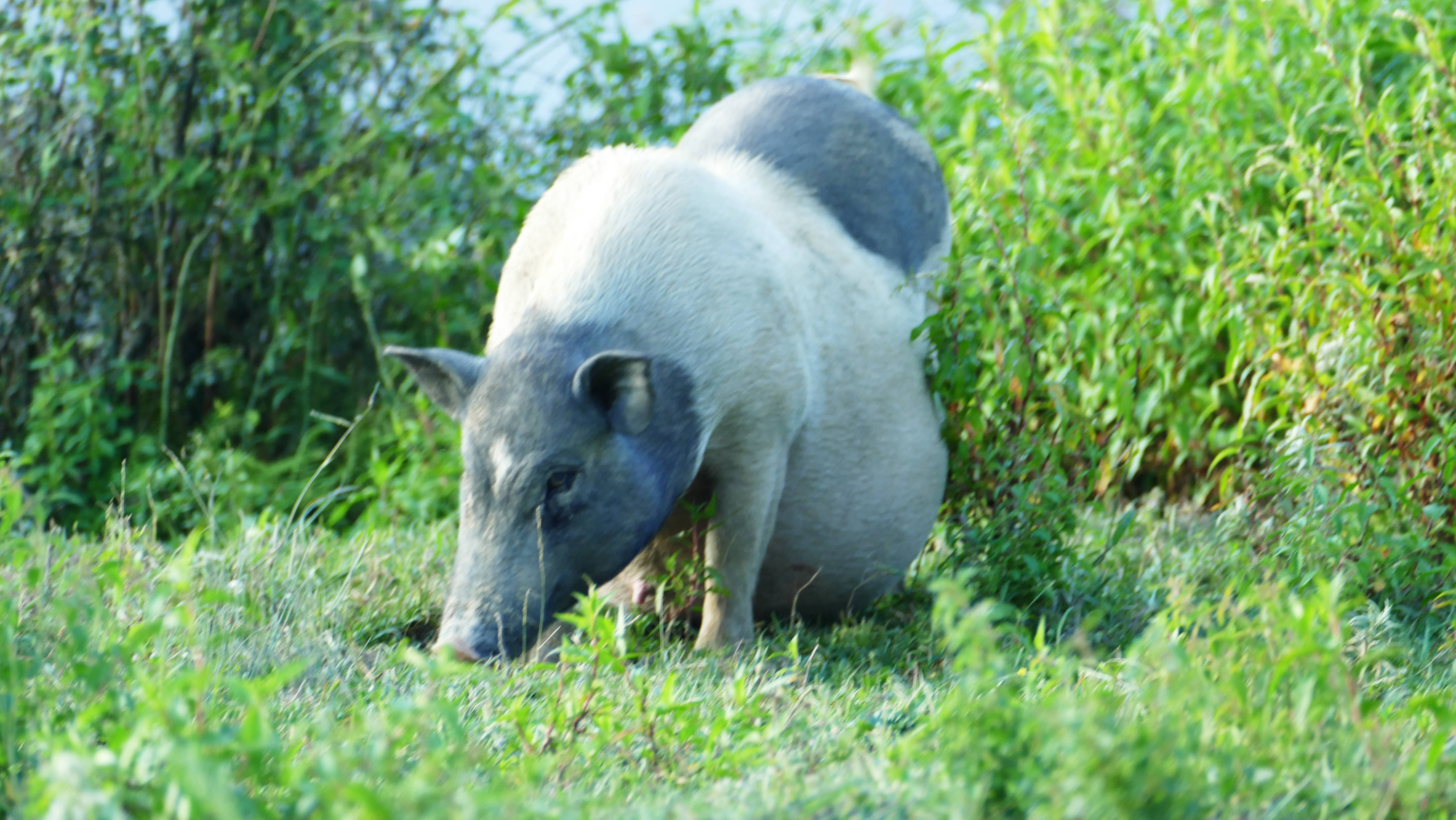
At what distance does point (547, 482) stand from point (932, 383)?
4.13ft

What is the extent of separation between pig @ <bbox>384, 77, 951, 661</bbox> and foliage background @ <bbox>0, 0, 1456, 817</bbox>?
15 centimetres

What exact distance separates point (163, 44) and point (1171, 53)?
3710 mm

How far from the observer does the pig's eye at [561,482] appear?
2.76 m

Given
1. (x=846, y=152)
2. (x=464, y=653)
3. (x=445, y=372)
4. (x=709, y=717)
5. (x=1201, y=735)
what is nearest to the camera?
(x=1201, y=735)

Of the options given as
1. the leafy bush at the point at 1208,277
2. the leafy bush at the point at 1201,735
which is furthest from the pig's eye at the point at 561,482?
the leafy bush at the point at 1208,277

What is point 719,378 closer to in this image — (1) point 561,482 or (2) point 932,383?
(1) point 561,482

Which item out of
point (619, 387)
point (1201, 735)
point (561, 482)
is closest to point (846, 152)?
point (619, 387)

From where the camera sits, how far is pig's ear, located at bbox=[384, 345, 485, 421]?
9.44 ft

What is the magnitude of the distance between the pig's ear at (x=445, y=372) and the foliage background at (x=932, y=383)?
513mm

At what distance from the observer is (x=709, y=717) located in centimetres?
240

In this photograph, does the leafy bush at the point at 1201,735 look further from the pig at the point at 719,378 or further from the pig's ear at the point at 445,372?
the pig's ear at the point at 445,372

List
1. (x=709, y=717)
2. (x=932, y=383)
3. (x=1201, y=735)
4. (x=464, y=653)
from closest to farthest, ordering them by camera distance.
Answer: (x=1201, y=735), (x=709, y=717), (x=464, y=653), (x=932, y=383)

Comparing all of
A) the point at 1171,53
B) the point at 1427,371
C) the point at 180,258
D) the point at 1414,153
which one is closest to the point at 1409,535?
the point at 1427,371

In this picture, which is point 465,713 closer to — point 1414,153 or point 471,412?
point 471,412
